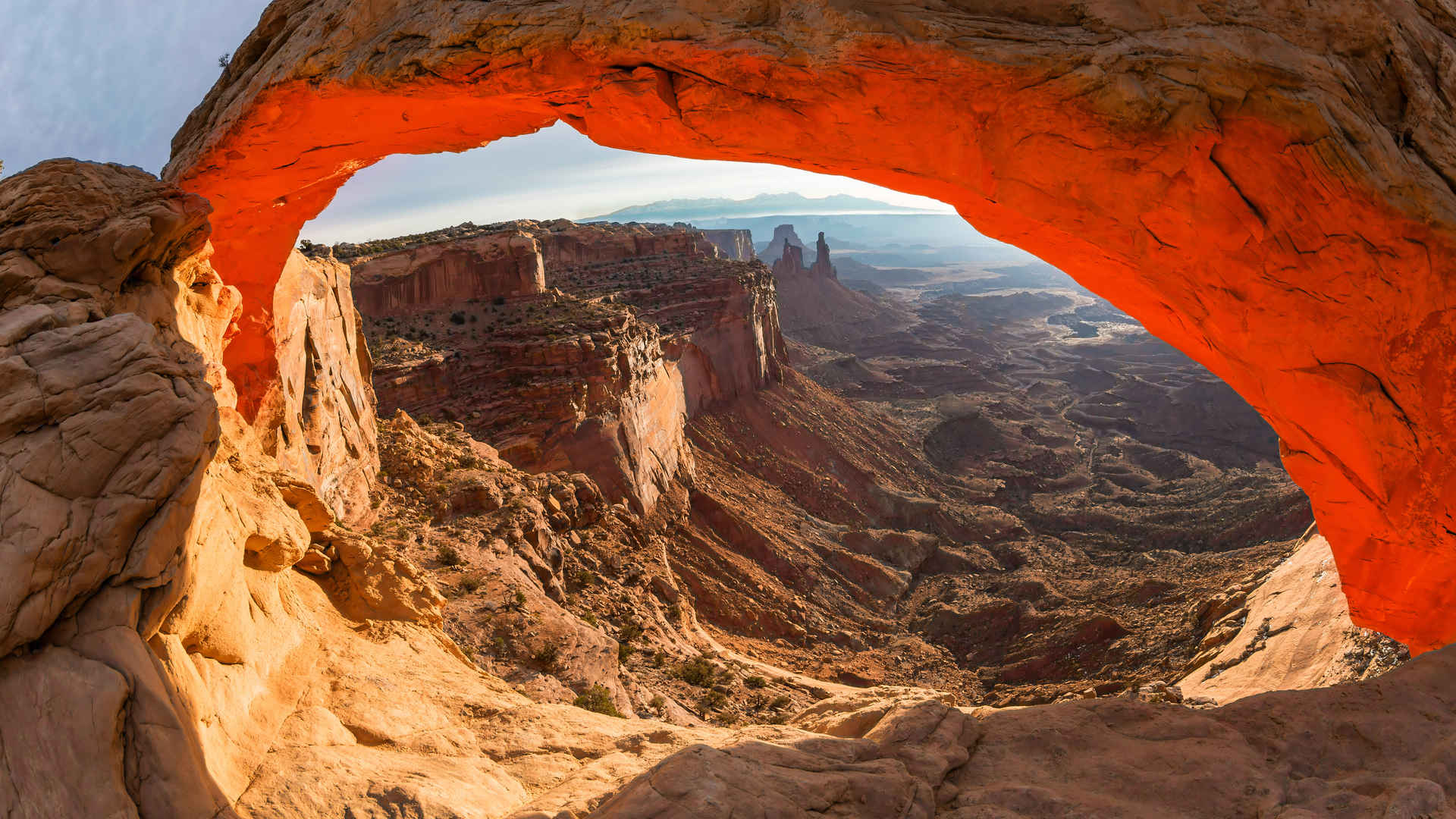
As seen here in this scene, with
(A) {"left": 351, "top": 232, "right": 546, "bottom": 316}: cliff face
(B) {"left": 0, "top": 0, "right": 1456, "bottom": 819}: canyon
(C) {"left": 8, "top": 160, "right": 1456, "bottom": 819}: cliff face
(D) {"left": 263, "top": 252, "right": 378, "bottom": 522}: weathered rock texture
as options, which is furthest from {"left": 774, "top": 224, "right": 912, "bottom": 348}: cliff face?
(C) {"left": 8, "top": 160, "right": 1456, "bottom": 819}: cliff face

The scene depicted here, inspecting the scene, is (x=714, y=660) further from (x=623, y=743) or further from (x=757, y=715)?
(x=623, y=743)

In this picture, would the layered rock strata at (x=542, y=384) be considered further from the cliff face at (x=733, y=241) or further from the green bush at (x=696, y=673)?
the cliff face at (x=733, y=241)

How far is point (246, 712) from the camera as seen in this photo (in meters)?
6.27

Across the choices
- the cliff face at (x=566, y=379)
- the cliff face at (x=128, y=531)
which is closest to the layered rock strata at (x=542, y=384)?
the cliff face at (x=566, y=379)

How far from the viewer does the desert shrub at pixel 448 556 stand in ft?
50.5

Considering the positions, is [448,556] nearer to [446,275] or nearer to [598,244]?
[446,275]

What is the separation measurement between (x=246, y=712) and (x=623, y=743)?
3.41 m

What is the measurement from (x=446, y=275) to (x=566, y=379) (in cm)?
1067

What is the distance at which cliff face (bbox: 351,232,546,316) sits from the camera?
33500 mm

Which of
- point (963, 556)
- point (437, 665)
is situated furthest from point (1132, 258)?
point (963, 556)

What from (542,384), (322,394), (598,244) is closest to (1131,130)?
(322,394)

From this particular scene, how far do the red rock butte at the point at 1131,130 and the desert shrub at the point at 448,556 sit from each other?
8.44m

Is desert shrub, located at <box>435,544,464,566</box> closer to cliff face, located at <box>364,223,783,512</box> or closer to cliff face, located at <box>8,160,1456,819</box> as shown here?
cliff face, located at <box>8,160,1456,819</box>

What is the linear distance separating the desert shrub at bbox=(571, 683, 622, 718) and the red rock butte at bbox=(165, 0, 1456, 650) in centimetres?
857
